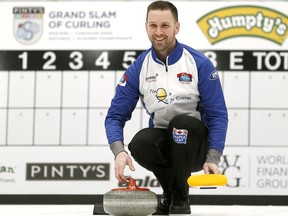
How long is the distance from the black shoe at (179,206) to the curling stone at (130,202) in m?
0.29

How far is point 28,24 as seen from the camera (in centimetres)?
368

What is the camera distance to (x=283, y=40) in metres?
3.60

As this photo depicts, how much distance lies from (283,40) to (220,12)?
42 cm

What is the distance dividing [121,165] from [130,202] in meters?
0.13

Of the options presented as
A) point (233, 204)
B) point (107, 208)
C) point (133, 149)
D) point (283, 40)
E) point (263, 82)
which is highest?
point (283, 40)

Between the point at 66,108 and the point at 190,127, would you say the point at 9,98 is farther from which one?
the point at 190,127

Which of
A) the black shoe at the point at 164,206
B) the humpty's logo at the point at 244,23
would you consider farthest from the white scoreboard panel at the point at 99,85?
the black shoe at the point at 164,206

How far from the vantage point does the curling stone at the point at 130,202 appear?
6.06 feet

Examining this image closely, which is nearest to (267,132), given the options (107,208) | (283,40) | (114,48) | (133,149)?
(283,40)

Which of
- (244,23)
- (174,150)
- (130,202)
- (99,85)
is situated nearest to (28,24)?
(99,85)

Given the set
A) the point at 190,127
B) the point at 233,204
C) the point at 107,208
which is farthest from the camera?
the point at 233,204

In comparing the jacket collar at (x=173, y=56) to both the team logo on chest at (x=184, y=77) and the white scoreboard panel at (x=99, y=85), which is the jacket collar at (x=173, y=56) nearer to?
the team logo on chest at (x=184, y=77)

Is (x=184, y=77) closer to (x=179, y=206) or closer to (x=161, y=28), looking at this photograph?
(x=161, y=28)

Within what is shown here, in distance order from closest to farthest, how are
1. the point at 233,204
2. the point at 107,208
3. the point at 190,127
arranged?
the point at 107,208 < the point at 190,127 < the point at 233,204
